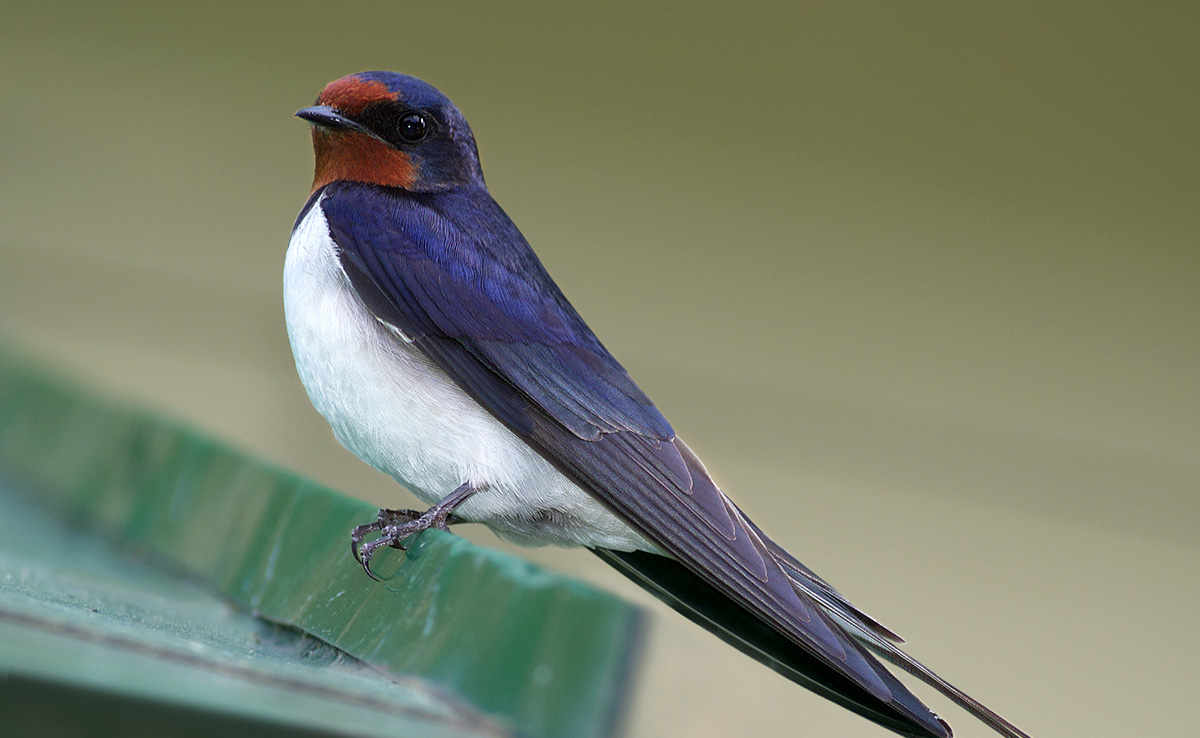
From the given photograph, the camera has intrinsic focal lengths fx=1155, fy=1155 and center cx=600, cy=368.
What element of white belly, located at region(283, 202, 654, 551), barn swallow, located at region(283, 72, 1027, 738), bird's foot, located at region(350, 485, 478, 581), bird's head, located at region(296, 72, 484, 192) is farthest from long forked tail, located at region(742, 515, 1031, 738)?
bird's head, located at region(296, 72, 484, 192)

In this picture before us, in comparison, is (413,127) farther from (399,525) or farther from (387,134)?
(399,525)

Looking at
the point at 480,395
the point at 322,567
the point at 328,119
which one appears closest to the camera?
the point at 322,567

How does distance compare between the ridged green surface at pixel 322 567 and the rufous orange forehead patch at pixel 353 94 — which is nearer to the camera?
the ridged green surface at pixel 322 567

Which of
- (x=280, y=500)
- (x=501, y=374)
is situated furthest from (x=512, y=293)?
(x=280, y=500)

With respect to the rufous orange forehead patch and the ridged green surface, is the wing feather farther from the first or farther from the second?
the ridged green surface

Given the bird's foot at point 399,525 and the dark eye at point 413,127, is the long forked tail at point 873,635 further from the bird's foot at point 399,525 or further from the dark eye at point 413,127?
the dark eye at point 413,127

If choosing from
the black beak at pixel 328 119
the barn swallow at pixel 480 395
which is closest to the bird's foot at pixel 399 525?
the barn swallow at pixel 480 395

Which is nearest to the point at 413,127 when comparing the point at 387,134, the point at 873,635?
the point at 387,134
